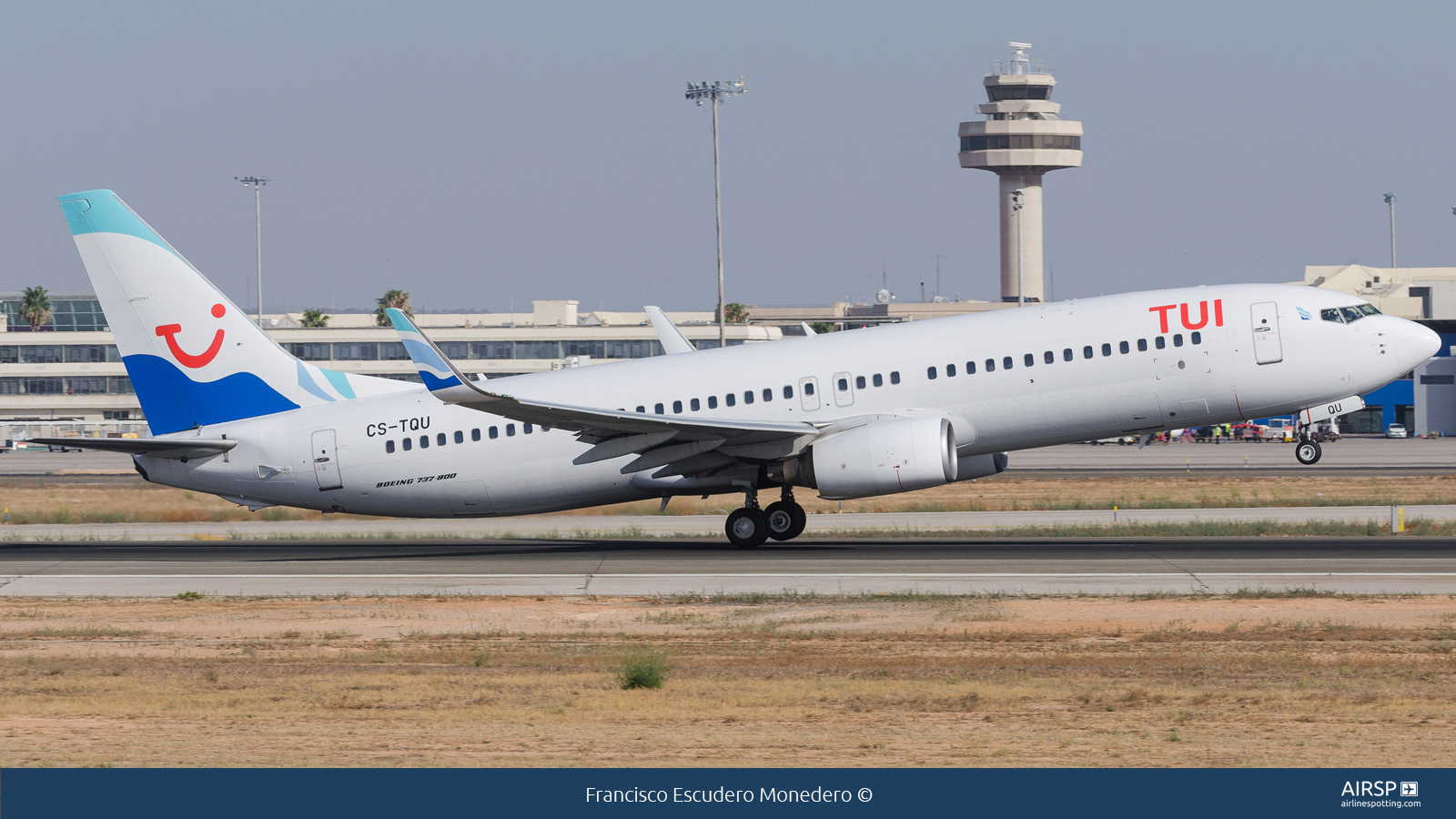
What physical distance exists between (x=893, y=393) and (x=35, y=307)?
164 metres

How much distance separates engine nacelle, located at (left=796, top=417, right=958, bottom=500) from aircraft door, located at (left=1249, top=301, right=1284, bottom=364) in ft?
21.2

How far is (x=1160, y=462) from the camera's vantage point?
255 feet

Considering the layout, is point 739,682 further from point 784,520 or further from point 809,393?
point 784,520

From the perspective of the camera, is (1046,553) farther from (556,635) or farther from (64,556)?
(64,556)

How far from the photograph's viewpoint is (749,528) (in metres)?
33.0

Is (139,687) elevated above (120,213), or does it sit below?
below

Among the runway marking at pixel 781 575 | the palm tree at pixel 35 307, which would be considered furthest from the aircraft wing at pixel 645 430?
the palm tree at pixel 35 307

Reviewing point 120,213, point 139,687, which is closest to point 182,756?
point 139,687

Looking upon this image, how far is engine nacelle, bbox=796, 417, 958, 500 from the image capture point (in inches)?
1163

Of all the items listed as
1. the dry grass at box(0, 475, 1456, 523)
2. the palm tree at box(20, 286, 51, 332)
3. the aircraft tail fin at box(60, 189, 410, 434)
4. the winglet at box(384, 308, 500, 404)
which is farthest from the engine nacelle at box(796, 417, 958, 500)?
the palm tree at box(20, 286, 51, 332)

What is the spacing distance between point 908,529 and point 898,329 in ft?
26.3

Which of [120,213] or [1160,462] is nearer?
[120,213]

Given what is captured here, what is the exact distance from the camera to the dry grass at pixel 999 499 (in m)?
46.1

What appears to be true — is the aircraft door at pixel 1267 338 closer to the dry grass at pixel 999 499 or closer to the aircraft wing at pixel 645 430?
the aircraft wing at pixel 645 430
